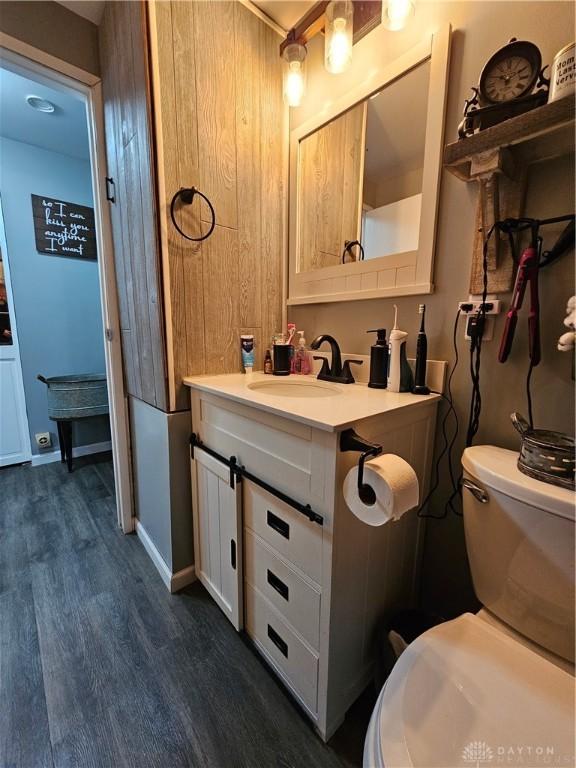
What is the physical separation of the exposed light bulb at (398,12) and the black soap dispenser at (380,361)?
3.02ft

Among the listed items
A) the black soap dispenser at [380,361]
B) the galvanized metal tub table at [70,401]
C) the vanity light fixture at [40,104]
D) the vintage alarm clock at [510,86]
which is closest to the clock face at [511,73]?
the vintage alarm clock at [510,86]

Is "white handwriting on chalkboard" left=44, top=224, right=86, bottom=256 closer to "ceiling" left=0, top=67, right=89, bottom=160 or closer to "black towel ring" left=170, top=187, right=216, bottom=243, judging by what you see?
"ceiling" left=0, top=67, right=89, bottom=160

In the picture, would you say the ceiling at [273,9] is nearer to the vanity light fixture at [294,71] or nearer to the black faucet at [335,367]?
the vanity light fixture at [294,71]

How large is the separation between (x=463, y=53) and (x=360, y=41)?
451 millimetres

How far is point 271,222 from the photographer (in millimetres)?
1513

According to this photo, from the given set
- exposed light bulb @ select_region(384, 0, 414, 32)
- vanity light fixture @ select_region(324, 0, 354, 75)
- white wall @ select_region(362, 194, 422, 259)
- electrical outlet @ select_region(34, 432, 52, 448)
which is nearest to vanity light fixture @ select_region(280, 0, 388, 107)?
vanity light fixture @ select_region(324, 0, 354, 75)

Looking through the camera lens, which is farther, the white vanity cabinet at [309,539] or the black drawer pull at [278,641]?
the black drawer pull at [278,641]

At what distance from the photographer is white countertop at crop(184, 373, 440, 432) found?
0.74 meters

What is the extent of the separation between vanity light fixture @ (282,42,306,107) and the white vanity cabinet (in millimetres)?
1232

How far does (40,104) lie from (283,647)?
3.08m

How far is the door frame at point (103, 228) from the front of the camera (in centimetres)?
132

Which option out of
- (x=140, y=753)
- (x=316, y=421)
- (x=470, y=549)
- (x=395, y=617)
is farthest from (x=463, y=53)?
(x=140, y=753)

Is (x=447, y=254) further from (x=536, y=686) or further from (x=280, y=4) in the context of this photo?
(x=280, y=4)

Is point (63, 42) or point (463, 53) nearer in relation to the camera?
point (463, 53)
